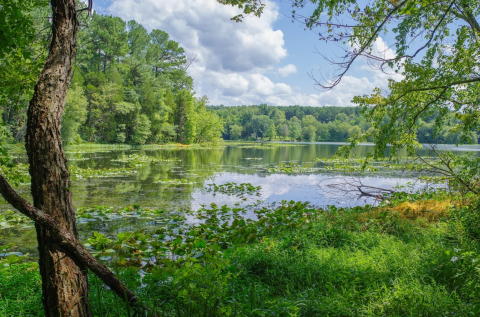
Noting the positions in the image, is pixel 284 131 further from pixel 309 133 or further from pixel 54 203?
pixel 54 203

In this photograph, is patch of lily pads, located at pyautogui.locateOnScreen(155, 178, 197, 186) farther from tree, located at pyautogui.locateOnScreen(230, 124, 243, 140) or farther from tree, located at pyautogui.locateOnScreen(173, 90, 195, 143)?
tree, located at pyautogui.locateOnScreen(230, 124, 243, 140)

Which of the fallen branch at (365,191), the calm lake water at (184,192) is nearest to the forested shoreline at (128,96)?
the calm lake water at (184,192)

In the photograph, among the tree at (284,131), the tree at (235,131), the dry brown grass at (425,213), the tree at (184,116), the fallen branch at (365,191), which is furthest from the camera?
the tree at (284,131)

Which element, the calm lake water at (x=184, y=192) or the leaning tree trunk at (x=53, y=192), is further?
the calm lake water at (x=184, y=192)

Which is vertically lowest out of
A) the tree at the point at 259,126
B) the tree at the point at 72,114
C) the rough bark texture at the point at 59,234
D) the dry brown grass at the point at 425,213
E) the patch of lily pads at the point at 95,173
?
the patch of lily pads at the point at 95,173

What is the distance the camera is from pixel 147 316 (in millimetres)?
2617

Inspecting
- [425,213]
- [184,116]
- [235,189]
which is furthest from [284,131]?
[425,213]

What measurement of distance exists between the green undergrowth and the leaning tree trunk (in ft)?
0.69

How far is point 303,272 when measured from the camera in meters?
3.93

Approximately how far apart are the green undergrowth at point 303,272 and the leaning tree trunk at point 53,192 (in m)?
0.21

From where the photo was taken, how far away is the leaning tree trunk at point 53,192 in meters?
2.43

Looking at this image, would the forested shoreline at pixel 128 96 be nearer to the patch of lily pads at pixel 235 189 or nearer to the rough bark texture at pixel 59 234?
the patch of lily pads at pixel 235 189

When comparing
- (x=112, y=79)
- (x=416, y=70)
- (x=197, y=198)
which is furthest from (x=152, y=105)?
(x=416, y=70)

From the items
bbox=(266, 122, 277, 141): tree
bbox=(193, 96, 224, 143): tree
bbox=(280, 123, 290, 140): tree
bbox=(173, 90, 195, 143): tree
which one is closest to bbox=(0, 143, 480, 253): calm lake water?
bbox=(173, 90, 195, 143): tree
